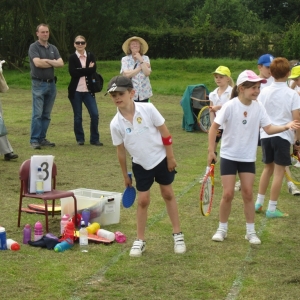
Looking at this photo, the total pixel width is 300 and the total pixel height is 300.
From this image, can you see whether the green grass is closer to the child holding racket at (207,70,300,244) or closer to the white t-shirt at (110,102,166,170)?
the child holding racket at (207,70,300,244)

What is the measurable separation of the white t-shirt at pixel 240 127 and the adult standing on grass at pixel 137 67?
5.48 m

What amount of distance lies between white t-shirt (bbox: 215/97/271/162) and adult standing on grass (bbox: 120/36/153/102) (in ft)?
18.0

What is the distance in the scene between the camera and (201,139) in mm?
14688

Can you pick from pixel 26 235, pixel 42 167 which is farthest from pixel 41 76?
pixel 26 235

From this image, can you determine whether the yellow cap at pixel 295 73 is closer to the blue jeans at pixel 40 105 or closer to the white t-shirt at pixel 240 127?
the white t-shirt at pixel 240 127

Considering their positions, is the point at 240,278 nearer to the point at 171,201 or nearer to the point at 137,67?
the point at 171,201

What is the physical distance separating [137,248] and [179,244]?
0.39m

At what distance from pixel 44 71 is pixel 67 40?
1019 inches

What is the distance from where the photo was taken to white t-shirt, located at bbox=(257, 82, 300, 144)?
308 inches

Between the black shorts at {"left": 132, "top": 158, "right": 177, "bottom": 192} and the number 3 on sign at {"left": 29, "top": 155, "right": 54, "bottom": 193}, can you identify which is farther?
the number 3 on sign at {"left": 29, "top": 155, "right": 54, "bottom": 193}

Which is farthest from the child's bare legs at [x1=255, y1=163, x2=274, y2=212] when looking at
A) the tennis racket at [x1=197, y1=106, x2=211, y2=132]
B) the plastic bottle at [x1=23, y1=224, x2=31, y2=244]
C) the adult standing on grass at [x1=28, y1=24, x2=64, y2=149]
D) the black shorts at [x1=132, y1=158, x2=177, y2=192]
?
the tennis racket at [x1=197, y1=106, x2=211, y2=132]

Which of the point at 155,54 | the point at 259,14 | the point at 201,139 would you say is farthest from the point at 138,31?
the point at 259,14

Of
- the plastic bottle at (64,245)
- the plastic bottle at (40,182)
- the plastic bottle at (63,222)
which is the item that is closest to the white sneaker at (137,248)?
the plastic bottle at (64,245)

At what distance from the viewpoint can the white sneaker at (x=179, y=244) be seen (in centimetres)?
642
